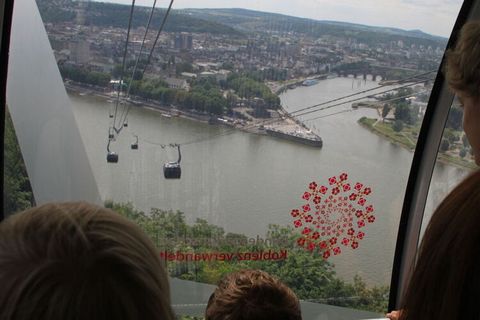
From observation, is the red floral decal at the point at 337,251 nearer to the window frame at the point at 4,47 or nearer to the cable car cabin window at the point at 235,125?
the cable car cabin window at the point at 235,125

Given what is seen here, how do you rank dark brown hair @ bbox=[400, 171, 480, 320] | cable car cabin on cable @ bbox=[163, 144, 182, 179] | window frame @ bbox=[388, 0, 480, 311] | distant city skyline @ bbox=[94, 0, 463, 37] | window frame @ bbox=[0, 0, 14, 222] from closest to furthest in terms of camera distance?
dark brown hair @ bbox=[400, 171, 480, 320]
window frame @ bbox=[0, 0, 14, 222]
distant city skyline @ bbox=[94, 0, 463, 37]
cable car cabin on cable @ bbox=[163, 144, 182, 179]
window frame @ bbox=[388, 0, 480, 311]

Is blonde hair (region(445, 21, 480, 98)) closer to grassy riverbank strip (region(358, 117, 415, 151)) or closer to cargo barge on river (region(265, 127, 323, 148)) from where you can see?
cargo barge on river (region(265, 127, 323, 148))

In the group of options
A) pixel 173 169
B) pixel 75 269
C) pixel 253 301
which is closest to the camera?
pixel 75 269

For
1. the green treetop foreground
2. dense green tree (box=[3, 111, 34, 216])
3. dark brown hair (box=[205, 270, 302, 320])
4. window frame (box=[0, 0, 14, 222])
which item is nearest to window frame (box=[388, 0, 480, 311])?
the green treetop foreground

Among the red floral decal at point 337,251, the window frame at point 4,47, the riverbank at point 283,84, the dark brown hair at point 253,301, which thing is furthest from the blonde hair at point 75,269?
the red floral decal at point 337,251

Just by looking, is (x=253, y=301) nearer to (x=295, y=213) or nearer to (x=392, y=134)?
(x=295, y=213)

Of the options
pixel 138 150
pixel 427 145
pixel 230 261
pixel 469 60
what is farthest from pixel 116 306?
pixel 427 145

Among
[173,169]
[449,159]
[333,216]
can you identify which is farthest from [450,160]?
[173,169]
